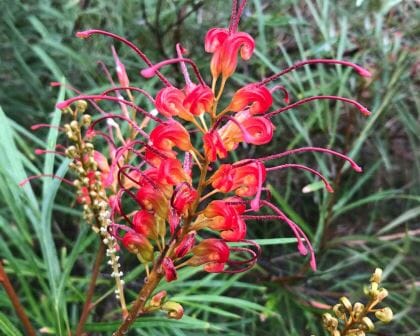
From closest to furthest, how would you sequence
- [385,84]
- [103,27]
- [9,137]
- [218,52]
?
1. [218,52]
2. [9,137]
3. [385,84]
4. [103,27]

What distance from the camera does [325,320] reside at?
62 centimetres

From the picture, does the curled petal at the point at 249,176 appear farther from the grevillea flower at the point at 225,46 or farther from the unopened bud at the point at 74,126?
the unopened bud at the point at 74,126

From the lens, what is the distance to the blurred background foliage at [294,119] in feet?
3.89

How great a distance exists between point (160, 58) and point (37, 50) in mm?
262

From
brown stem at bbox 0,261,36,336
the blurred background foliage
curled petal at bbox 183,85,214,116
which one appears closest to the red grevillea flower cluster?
curled petal at bbox 183,85,214,116

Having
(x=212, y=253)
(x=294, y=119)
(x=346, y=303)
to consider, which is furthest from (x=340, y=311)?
(x=294, y=119)

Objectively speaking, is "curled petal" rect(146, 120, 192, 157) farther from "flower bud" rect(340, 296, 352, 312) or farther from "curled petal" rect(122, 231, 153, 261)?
"flower bud" rect(340, 296, 352, 312)

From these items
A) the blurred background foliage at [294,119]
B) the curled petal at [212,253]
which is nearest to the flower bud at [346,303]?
the curled petal at [212,253]

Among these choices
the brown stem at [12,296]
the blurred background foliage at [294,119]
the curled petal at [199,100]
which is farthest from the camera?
the blurred background foliage at [294,119]

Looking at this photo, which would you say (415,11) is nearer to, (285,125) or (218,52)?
(285,125)

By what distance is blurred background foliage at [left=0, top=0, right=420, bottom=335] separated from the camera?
1.18m

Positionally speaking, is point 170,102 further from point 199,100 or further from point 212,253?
point 212,253

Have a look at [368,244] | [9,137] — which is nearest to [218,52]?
[9,137]

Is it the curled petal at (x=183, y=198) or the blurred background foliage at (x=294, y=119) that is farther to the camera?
the blurred background foliage at (x=294, y=119)
